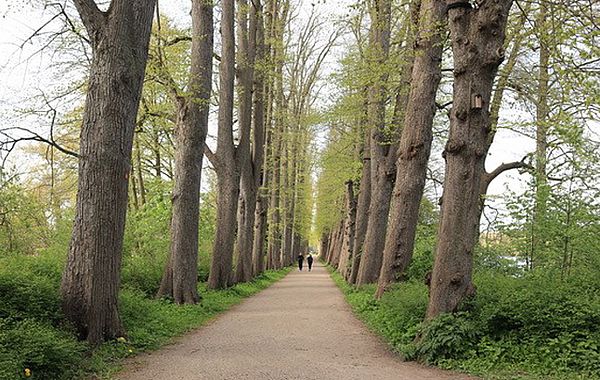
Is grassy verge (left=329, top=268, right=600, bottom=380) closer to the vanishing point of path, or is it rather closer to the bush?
the vanishing point of path

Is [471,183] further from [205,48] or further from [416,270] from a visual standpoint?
[205,48]

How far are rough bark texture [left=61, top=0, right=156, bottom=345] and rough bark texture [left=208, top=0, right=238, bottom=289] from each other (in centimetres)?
870

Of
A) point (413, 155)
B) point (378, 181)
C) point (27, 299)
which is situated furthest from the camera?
point (378, 181)

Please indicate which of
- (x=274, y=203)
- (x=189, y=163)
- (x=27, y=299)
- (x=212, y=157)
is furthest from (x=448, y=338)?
(x=274, y=203)

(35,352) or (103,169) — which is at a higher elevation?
(103,169)

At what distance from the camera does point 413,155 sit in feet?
39.9

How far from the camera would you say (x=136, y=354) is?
7.79 meters

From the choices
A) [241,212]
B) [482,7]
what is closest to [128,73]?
[482,7]

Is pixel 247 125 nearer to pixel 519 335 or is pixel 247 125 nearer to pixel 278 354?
pixel 278 354

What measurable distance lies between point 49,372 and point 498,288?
6.38m

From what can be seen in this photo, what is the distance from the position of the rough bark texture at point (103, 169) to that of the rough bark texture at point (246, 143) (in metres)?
10.2

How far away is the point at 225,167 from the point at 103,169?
9860 millimetres

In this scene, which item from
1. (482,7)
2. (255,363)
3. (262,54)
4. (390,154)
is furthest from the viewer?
(262,54)

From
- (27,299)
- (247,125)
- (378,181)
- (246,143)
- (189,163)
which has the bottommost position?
(27,299)
